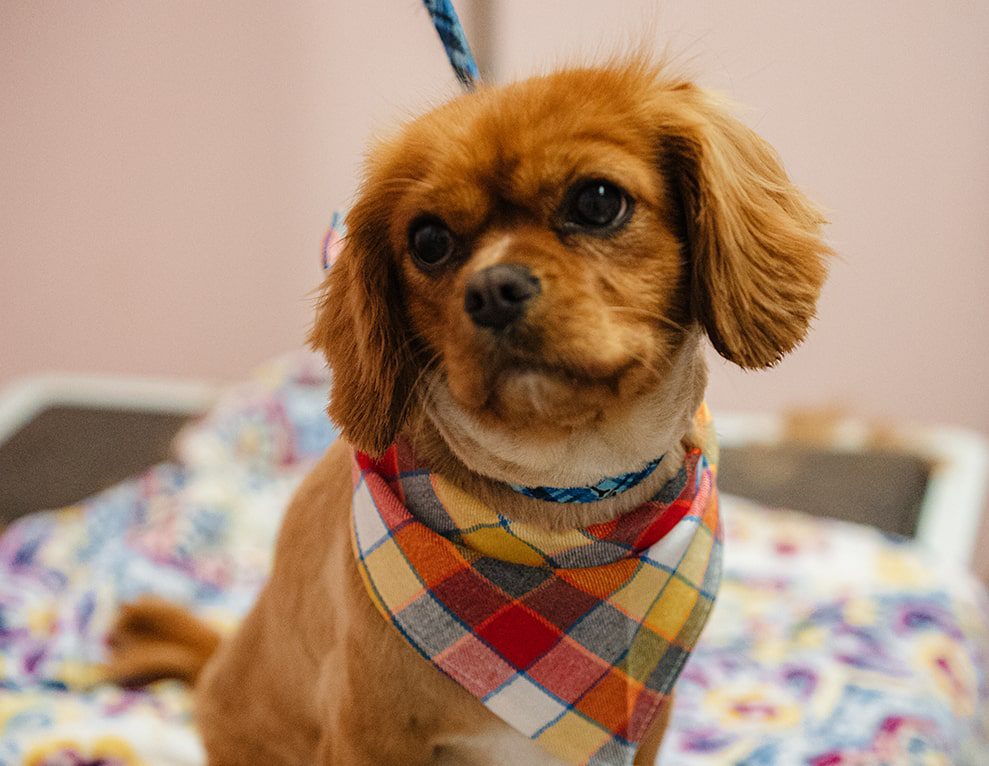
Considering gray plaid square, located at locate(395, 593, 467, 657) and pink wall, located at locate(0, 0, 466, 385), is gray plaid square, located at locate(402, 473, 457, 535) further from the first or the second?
pink wall, located at locate(0, 0, 466, 385)

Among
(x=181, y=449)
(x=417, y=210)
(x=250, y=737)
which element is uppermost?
(x=417, y=210)

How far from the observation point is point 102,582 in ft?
5.97

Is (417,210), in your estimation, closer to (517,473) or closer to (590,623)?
(517,473)

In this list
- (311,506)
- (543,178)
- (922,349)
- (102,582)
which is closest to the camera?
(543,178)

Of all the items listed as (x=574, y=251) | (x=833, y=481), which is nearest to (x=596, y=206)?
(x=574, y=251)

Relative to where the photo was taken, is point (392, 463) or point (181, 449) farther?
point (181, 449)

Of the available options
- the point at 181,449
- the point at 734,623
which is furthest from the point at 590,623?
the point at 181,449

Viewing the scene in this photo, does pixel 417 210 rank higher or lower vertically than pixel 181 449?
higher

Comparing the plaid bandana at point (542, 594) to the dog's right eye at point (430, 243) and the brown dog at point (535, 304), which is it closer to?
the brown dog at point (535, 304)

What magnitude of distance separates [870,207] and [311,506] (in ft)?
6.56

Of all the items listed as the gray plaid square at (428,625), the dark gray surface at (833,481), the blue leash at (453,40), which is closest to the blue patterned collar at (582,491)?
the gray plaid square at (428,625)

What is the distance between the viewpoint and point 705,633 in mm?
1801

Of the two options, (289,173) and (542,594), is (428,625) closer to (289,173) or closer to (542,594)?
(542,594)

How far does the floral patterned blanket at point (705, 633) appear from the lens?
147 cm
